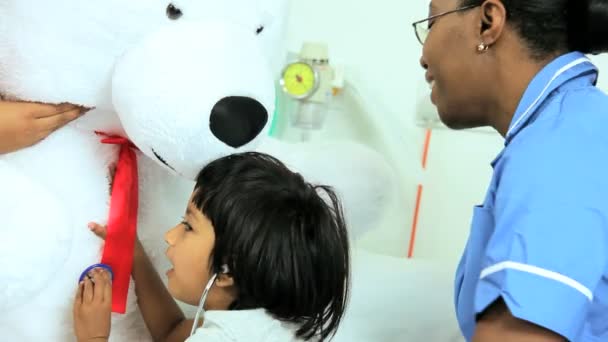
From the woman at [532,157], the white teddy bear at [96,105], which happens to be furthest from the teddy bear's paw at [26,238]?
the woman at [532,157]

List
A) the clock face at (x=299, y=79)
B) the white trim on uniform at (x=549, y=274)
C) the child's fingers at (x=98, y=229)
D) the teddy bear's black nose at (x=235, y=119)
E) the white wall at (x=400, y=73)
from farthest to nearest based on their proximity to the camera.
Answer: the white wall at (x=400, y=73) < the clock face at (x=299, y=79) < the child's fingers at (x=98, y=229) < the teddy bear's black nose at (x=235, y=119) < the white trim on uniform at (x=549, y=274)

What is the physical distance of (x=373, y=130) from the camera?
1442 mm

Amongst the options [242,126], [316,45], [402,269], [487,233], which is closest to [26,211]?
[242,126]

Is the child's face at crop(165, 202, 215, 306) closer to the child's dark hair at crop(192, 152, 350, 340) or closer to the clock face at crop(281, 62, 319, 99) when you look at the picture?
the child's dark hair at crop(192, 152, 350, 340)

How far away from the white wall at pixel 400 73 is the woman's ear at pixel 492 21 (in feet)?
2.24

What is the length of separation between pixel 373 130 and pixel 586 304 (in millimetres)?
865

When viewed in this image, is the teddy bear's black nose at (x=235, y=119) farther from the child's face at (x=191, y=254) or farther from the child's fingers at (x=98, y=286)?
the child's fingers at (x=98, y=286)

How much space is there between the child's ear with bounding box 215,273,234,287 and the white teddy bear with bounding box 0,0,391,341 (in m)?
0.14

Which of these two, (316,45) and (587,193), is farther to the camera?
(316,45)

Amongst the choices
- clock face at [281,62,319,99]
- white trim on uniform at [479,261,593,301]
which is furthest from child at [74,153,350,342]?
clock face at [281,62,319,99]

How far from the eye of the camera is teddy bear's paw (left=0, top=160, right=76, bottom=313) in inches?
28.5

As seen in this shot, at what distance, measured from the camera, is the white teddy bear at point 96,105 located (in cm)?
73

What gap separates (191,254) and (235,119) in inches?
7.8

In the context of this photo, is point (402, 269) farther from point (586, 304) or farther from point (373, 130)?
point (586, 304)
